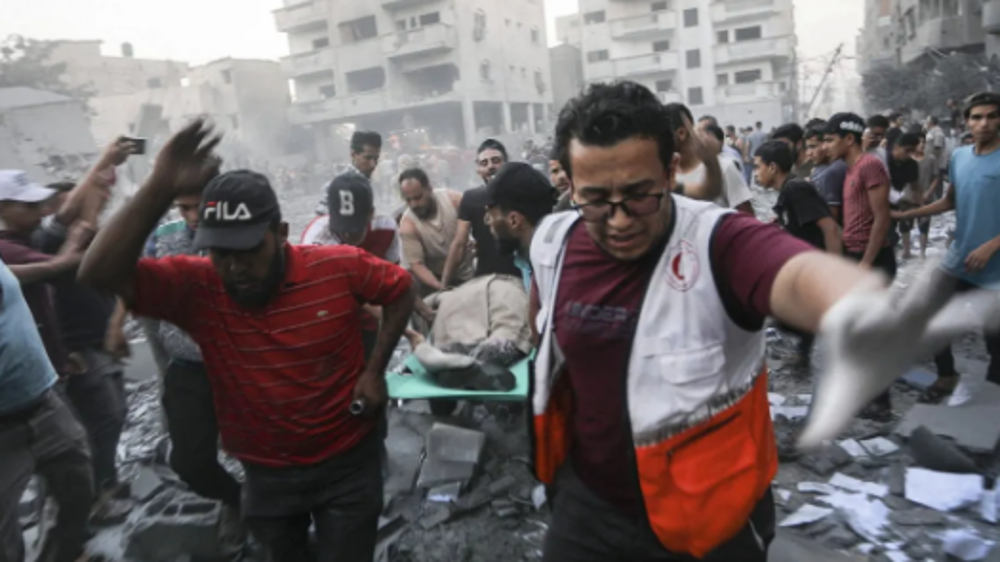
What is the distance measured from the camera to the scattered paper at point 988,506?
3428 millimetres

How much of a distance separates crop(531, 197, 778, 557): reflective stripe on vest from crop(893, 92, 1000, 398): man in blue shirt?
3.03m

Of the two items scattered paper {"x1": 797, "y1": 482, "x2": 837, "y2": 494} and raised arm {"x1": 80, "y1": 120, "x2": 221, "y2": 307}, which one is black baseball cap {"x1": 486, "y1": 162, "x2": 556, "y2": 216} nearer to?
raised arm {"x1": 80, "y1": 120, "x2": 221, "y2": 307}

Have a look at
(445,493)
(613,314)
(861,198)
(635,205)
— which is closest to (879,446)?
(861,198)

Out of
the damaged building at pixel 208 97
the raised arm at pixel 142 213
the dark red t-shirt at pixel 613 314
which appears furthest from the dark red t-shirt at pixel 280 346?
the damaged building at pixel 208 97

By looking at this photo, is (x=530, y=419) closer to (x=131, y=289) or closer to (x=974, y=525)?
(x=131, y=289)

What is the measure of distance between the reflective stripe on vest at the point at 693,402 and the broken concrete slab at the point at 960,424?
10.6 feet

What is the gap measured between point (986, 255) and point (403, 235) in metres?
4.03

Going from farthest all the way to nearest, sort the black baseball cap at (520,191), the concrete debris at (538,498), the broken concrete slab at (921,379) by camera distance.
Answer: the broken concrete slab at (921,379) → the concrete debris at (538,498) → the black baseball cap at (520,191)

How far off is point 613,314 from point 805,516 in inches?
111

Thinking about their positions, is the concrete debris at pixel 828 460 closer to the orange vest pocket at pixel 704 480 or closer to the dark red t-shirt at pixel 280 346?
the orange vest pocket at pixel 704 480

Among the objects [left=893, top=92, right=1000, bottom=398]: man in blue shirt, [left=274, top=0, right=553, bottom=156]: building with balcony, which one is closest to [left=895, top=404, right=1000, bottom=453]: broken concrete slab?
[left=893, top=92, right=1000, bottom=398]: man in blue shirt

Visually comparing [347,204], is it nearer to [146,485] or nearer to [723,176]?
[723,176]

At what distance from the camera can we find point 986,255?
12.6 ft

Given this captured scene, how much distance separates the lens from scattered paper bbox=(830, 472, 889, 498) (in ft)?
12.6
